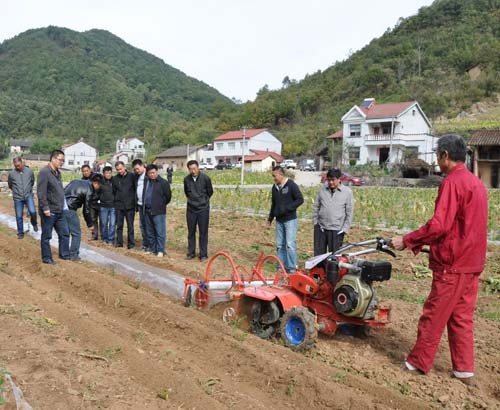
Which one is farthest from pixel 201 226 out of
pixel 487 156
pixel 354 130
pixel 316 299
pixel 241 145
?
pixel 241 145

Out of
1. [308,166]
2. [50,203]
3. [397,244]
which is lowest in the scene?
[397,244]

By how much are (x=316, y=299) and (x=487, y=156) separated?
30113 millimetres

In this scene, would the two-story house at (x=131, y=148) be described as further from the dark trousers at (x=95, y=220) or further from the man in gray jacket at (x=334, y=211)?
the man in gray jacket at (x=334, y=211)

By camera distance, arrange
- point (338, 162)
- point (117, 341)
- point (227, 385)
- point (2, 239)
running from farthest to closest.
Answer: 1. point (338, 162)
2. point (2, 239)
3. point (117, 341)
4. point (227, 385)

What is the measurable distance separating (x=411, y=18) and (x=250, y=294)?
102423mm

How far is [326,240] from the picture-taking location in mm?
6309

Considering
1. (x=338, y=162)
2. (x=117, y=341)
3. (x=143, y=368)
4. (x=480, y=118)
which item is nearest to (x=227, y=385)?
(x=143, y=368)

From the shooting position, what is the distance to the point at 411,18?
93.4 meters

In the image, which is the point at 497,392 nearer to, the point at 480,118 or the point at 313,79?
the point at 480,118

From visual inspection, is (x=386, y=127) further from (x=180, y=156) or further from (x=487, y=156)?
(x=180, y=156)

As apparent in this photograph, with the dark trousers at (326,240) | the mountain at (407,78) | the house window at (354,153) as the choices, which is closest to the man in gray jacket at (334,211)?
the dark trousers at (326,240)

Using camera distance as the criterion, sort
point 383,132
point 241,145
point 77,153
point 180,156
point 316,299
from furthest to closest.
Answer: point 77,153
point 180,156
point 241,145
point 383,132
point 316,299

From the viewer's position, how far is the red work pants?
3.72 m

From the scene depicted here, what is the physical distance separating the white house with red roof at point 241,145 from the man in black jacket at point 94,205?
5356cm
